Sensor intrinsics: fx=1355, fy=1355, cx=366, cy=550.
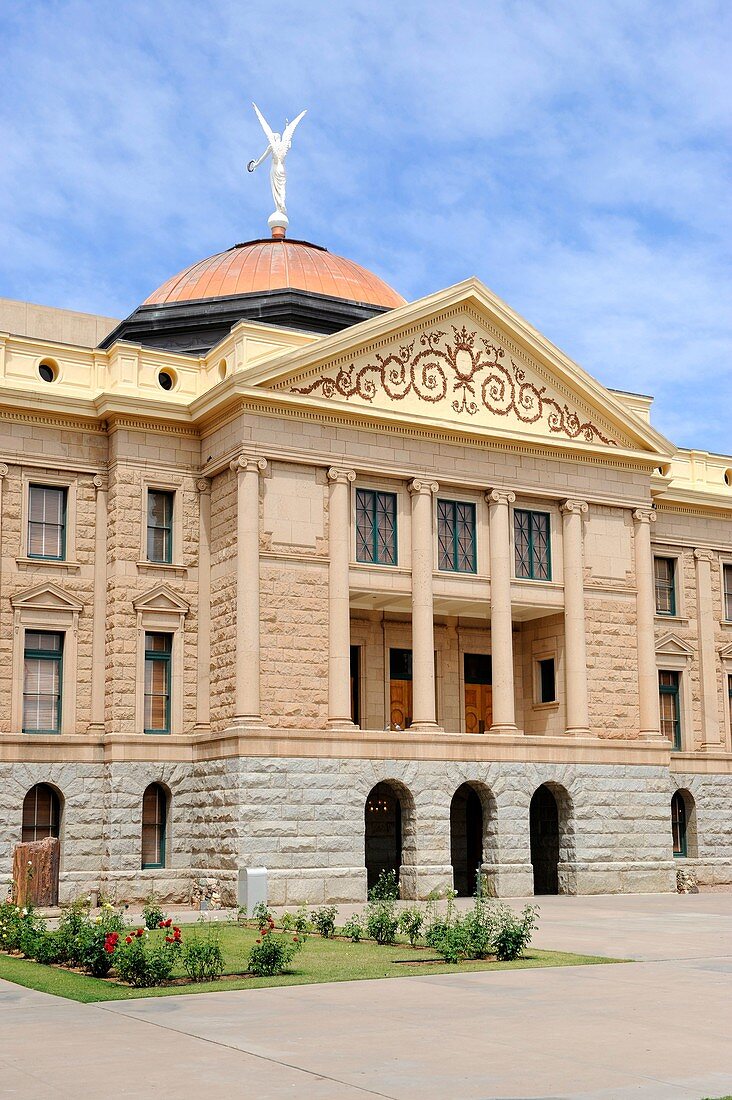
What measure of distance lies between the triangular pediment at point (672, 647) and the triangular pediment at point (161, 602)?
→ 16.7 metres

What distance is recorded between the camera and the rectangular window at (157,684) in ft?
119

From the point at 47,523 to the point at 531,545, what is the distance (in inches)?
549

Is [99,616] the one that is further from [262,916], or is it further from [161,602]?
[262,916]

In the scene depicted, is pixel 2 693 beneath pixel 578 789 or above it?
above

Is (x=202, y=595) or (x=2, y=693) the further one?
(x=202, y=595)

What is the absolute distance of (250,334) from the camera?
3681cm

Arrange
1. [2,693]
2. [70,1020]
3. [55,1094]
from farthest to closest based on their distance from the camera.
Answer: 1. [2,693]
2. [70,1020]
3. [55,1094]

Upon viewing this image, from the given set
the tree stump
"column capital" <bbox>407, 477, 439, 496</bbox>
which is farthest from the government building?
the tree stump

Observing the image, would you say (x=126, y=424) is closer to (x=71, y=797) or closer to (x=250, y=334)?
(x=250, y=334)

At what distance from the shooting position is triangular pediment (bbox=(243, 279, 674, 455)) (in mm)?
37000

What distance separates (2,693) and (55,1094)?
24566mm

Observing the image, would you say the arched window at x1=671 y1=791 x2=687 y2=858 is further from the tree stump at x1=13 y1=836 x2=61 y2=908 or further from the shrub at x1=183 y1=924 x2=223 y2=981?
the shrub at x1=183 y1=924 x2=223 y2=981

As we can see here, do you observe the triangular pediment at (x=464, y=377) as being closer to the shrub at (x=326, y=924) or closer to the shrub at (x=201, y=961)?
the shrub at (x=326, y=924)

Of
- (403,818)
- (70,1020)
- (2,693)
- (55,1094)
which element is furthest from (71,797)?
(55,1094)
